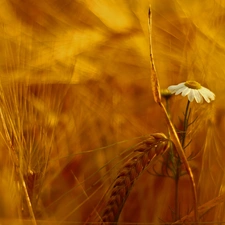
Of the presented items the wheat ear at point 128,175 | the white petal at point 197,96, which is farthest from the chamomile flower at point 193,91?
the wheat ear at point 128,175

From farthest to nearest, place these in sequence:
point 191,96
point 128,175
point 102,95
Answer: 1. point 102,95
2. point 191,96
3. point 128,175

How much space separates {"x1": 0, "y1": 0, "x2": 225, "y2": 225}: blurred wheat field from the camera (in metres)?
0.86

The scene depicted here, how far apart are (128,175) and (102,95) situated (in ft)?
0.98

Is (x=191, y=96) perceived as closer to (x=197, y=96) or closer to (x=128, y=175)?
(x=197, y=96)

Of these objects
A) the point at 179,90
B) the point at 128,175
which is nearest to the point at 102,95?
the point at 179,90

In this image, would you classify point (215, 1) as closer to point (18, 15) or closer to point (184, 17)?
point (184, 17)

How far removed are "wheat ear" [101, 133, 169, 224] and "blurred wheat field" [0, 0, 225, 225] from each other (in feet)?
0.57

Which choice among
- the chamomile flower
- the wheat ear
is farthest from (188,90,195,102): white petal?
the wheat ear

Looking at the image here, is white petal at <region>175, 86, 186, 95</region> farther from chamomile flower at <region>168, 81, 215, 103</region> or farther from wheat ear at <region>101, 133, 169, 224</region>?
wheat ear at <region>101, 133, 169, 224</region>

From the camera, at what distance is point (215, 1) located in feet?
3.20

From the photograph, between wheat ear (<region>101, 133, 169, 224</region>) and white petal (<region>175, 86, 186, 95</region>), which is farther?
white petal (<region>175, 86, 186, 95</region>)

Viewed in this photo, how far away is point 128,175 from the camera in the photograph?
0.64 metres

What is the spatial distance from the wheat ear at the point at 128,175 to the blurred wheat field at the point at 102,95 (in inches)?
6.9

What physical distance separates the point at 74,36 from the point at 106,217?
41 cm
